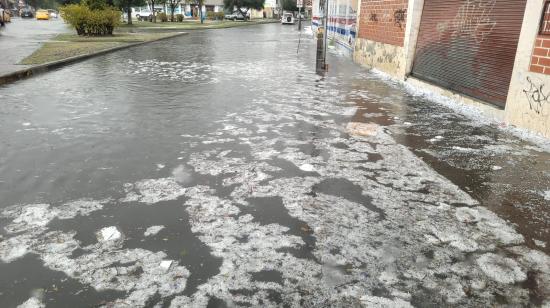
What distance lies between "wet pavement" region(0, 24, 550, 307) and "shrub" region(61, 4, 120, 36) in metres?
21.6

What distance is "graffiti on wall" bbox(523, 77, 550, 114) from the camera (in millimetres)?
6180

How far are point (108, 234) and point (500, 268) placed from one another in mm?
3061

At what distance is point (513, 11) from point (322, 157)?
4.79 meters

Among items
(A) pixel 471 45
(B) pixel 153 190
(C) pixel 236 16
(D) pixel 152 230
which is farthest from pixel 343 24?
(C) pixel 236 16

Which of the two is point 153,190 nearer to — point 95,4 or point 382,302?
point 382,302

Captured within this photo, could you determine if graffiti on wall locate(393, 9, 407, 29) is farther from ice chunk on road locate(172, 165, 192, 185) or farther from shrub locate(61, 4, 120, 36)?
shrub locate(61, 4, 120, 36)

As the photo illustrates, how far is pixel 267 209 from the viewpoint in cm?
391

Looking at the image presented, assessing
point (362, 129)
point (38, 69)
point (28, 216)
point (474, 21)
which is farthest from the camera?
point (38, 69)

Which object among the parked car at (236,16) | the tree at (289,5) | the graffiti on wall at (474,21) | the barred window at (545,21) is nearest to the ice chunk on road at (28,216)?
the barred window at (545,21)

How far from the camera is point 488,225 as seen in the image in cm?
367

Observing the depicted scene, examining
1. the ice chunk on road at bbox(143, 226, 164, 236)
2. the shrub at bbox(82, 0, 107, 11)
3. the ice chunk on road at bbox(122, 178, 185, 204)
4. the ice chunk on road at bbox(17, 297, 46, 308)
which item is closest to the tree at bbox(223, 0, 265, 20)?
the shrub at bbox(82, 0, 107, 11)

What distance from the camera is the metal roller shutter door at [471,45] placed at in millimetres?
7363

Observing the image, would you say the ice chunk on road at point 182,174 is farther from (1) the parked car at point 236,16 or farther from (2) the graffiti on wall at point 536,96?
(1) the parked car at point 236,16

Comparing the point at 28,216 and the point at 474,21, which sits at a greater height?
the point at 474,21
